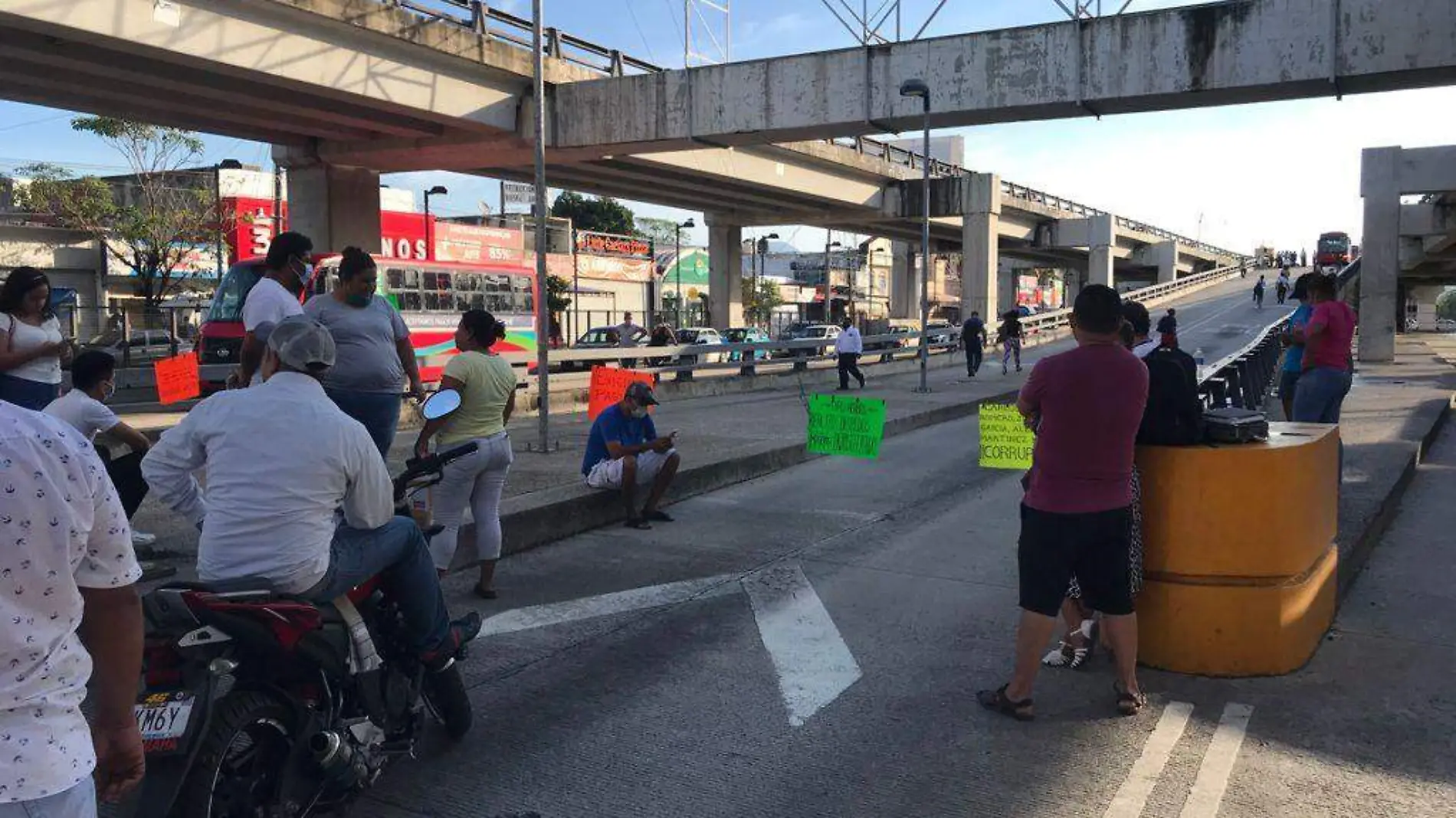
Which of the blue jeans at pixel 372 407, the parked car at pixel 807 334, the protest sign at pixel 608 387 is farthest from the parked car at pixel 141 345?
the blue jeans at pixel 372 407

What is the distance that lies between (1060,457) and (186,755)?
333 cm

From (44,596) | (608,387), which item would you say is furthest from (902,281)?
(44,596)

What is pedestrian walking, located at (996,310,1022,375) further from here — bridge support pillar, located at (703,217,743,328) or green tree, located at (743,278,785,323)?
green tree, located at (743,278,785,323)

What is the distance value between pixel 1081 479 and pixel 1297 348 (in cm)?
587

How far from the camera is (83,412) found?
5848 millimetres

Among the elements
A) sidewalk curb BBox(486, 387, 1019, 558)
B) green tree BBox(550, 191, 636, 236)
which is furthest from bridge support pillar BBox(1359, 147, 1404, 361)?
green tree BBox(550, 191, 636, 236)

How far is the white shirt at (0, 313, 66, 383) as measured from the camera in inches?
235

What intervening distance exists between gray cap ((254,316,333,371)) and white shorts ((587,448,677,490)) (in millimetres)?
4801

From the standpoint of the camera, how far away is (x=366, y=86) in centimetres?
1952

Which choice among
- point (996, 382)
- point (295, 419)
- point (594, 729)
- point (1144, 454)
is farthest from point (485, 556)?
point (996, 382)

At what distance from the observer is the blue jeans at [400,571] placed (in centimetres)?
354

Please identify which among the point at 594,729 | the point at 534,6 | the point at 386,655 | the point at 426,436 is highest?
the point at 534,6

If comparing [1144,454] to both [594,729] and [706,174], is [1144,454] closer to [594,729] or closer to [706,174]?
[594,729]

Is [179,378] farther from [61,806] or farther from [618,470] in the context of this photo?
[61,806]
